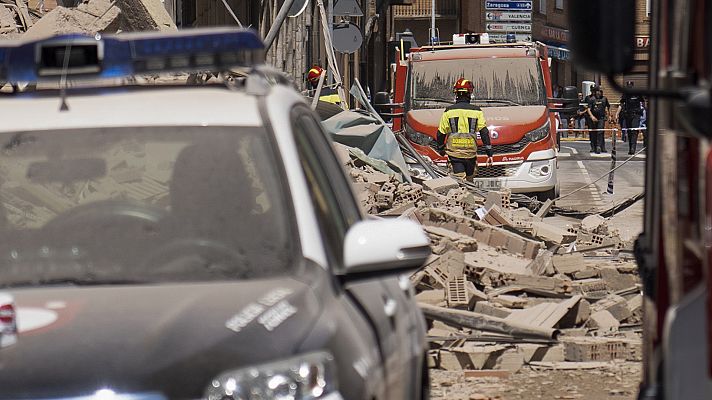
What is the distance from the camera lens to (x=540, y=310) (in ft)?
34.0

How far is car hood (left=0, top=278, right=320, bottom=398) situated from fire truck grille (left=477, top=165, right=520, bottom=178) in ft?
55.9

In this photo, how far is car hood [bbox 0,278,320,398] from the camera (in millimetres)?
3633

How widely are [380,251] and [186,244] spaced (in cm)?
61

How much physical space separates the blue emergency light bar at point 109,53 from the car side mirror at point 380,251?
87 centimetres

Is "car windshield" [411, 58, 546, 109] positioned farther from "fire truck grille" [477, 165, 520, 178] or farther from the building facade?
the building facade

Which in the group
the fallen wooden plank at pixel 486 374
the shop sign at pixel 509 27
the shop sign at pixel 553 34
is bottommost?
the shop sign at pixel 553 34

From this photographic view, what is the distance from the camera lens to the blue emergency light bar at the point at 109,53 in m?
4.81

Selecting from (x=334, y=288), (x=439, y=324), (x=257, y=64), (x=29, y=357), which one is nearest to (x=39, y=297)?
(x=29, y=357)

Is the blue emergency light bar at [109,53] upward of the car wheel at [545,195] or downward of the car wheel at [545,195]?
upward

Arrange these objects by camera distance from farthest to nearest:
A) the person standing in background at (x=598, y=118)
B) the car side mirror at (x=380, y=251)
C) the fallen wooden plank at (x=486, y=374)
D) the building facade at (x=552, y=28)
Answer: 1. the building facade at (x=552, y=28)
2. the person standing in background at (x=598, y=118)
3. the fallen wooden plank at (x=486, y=374)
4. the car side mirror at (x=380, y=251)

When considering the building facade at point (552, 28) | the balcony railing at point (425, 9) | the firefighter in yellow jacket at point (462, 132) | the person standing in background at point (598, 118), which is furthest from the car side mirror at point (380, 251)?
the balcony railing at point (425, 9)

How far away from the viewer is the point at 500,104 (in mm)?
21906

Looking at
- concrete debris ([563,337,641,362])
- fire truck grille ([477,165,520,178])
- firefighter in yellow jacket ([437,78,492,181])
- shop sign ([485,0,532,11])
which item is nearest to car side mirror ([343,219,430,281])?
concrete debris ([563,337,641,362])

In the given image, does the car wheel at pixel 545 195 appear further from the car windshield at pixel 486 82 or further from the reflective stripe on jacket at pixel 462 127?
the reflective stripe on jacket at pixel 462 127
